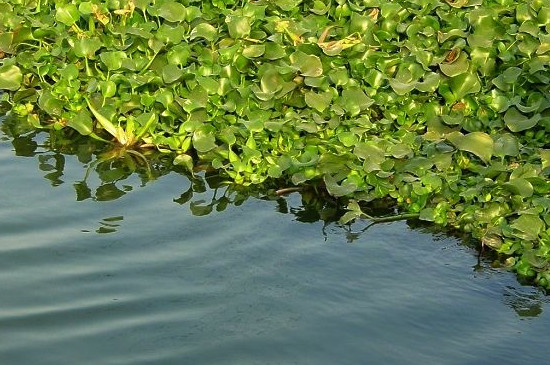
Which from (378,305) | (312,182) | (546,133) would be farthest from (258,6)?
(378,305)

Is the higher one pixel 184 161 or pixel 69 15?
pixel 69 15

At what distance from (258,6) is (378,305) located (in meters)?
1.96

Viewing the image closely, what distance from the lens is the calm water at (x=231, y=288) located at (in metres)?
3.44

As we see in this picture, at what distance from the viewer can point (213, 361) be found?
3361mm

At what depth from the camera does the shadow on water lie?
4.26 meters

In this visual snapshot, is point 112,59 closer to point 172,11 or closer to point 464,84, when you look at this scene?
point 172,11

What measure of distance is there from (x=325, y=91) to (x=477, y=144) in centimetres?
74

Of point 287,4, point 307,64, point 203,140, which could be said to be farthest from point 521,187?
point 287,4

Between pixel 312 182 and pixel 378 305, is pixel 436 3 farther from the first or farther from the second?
pixel 378 305

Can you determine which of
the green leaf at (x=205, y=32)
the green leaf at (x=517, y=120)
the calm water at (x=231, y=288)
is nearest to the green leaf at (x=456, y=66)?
the green leaf at (x=517, y=120)

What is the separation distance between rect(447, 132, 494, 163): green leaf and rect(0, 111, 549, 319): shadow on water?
36 cm

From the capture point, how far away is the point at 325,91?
472cm

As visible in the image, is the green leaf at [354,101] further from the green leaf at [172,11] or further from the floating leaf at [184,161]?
the green leaf at [172,11]

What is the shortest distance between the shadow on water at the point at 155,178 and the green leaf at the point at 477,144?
14.0 inches
